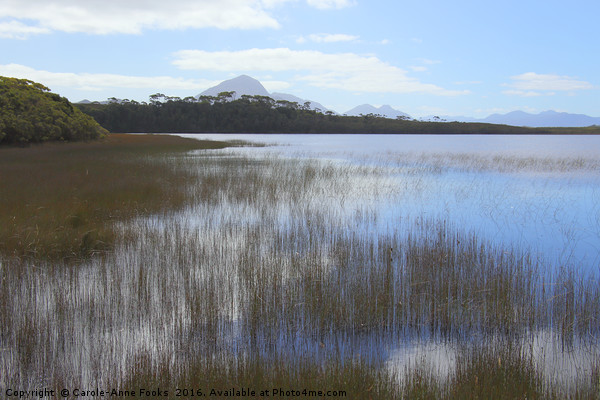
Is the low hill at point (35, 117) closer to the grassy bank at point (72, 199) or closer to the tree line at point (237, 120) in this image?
the grassy bank at point (72, 199)

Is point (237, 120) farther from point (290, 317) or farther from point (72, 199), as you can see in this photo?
point (290, 317)

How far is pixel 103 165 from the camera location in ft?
61.9

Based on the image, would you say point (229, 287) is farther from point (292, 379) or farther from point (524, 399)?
point (524, 399)

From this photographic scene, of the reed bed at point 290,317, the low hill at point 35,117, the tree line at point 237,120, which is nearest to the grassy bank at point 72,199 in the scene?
the reed bed at point 290,317

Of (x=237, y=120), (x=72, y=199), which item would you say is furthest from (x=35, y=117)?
(x=237, y=120)

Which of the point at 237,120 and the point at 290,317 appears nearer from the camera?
the point at 290,317

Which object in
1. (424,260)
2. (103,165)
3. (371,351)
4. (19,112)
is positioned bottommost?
(371,351)

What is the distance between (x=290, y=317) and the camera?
5.32 m

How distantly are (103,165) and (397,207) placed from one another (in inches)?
548

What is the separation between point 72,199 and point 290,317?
28.8 ft

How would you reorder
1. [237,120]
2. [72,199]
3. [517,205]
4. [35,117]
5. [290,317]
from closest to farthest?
[290,317]
[72,199]
[517,205]
[35,117]
[237,120]

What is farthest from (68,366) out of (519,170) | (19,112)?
(19,112)

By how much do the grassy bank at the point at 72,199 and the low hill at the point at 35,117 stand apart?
6.50 meters

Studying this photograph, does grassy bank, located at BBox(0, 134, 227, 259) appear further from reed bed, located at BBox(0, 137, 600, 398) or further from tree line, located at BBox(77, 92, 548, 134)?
tree line, located at BBox(77, 92, 548, 134)
